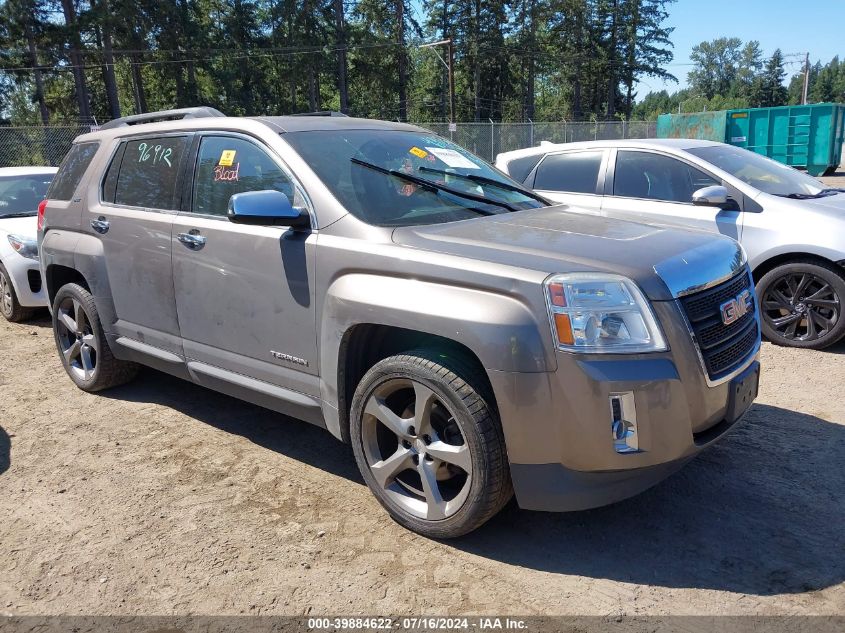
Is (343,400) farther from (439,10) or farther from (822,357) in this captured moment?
(439,10)

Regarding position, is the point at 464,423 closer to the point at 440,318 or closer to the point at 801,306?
the point at 440,318

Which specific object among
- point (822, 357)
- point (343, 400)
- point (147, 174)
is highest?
point (147, 174)

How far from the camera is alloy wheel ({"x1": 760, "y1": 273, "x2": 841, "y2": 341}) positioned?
5484 mm

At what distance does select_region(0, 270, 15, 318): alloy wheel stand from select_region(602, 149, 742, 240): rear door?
636cm

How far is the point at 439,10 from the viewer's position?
176ft

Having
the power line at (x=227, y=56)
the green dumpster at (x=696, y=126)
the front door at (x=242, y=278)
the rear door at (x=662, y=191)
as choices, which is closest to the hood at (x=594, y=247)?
the front door at (x=242, y=278)

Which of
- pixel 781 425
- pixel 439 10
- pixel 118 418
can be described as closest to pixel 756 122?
pixel 781 425

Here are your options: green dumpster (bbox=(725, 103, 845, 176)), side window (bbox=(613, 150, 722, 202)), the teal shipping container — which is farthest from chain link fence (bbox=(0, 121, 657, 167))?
side window (bbox=(613, 150, 722, 202))

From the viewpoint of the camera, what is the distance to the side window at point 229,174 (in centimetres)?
358

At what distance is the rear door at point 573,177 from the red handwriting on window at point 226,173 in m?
3.80

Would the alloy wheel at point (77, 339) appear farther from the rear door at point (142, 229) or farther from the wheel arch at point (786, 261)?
the wheel arch at point (786, 261)

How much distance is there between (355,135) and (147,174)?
1.49m

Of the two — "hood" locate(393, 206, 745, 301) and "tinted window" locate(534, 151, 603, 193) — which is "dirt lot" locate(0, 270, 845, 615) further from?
"tinted window" locate(534, 151, 603, 193)

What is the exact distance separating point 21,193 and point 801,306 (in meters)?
8.49
